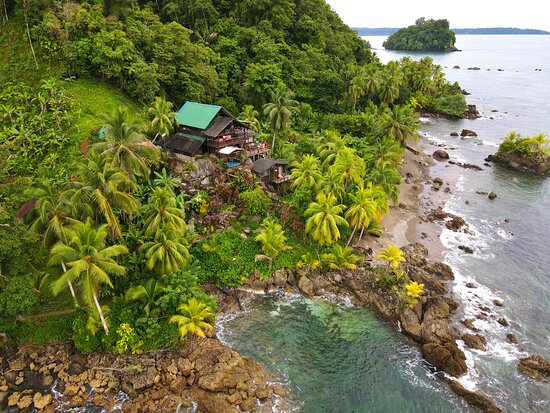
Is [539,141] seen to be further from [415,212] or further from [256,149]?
[256,149]

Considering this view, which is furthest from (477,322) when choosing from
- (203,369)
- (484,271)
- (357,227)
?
(203,369)

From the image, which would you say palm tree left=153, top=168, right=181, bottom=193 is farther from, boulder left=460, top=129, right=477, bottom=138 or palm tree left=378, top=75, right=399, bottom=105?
boulder left=460, top=129, right=477, bottom=138

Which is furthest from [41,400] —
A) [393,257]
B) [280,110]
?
[280,110]

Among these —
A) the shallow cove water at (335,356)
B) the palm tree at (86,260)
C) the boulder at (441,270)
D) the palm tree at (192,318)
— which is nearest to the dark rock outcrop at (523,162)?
the boulder at (441,270)

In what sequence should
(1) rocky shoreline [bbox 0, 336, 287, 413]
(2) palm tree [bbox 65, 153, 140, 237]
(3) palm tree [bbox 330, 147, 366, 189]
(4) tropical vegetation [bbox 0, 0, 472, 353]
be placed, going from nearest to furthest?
(1) rocky shoreline [bbox 0, 336, 287, 413], (2) palm tree [bbox 65, 153, 140, 237], (4) tropical vegetation [bbox 0, 0, 472, 353], (3) palm tree [bbox 330, 147, 366, 189]

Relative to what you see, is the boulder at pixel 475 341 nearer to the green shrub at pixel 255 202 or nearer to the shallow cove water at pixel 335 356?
the shallow cove water at pixel 335 356

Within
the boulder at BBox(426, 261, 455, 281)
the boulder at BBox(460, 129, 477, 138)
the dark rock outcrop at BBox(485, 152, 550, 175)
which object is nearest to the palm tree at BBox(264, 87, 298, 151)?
the boulder at BBox(426, 261, 455, 281)
